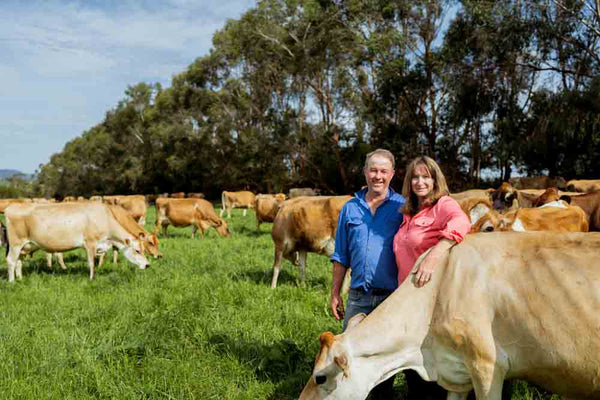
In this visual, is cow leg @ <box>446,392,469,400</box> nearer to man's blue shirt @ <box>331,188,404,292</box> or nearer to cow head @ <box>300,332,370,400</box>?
cow head @ <box>300,332,370,400</box>

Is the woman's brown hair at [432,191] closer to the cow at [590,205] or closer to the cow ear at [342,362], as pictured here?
the cow ear at [342,362]

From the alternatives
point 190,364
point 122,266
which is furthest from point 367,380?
point 122,266

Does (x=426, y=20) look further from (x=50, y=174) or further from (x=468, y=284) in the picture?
(x=50, y=174)

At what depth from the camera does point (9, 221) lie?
9805 millimetres

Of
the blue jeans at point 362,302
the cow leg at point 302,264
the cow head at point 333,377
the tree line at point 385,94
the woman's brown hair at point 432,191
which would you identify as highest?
the tree line at point 385,94

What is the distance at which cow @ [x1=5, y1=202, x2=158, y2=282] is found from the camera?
9555 millimetres

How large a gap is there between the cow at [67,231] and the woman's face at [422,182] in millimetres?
7737

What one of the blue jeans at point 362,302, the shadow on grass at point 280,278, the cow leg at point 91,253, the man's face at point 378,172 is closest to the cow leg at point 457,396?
the blue jeans at point 362,302

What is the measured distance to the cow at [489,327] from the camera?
2.68 meters

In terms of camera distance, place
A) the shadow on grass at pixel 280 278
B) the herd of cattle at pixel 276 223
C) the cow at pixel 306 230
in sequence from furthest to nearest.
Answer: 1. the cow at pixel 306 230
2. the shadow on grass at pixel 280 278
3. the herd of cattle at pixel 276 223

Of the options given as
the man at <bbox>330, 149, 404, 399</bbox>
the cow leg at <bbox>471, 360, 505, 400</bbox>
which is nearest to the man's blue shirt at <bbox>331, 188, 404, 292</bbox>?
the man at <bbox>330, 149, 404, 399</bbox>

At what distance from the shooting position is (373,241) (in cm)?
361

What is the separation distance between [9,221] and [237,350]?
23.9 ft

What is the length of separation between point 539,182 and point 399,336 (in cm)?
2257
